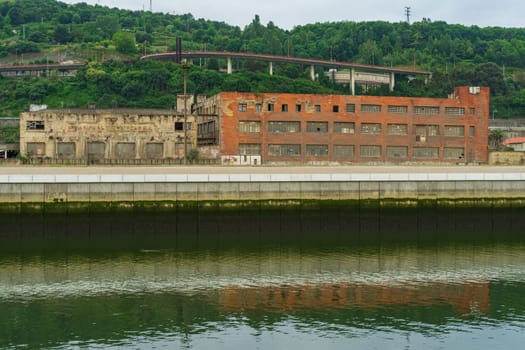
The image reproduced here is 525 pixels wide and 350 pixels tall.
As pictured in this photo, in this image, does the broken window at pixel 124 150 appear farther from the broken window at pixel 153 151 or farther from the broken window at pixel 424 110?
the broken window at pixel 424 110

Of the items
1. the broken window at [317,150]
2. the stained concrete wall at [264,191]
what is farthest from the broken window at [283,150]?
the stained concrete wall at [264,191]

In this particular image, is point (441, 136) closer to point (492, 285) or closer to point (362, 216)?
point (362, 216)

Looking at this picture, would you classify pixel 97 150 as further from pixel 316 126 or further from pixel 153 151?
pixel 316 126

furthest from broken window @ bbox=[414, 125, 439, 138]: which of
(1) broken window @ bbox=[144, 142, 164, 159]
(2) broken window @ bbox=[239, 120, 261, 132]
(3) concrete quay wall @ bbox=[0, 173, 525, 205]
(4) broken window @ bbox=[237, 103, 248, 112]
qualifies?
(3) concrete quay wall @ bbox=[0, 173, 525, 205]

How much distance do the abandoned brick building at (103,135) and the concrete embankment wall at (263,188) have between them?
49383 millimetres

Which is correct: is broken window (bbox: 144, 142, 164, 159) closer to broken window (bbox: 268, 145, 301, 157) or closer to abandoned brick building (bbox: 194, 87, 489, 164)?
abandoned brick building (bbox: 194, 87, 489, 164)

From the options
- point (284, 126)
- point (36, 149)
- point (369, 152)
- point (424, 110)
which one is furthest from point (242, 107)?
point (36, 149)

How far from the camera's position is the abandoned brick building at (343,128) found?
10094 centimetres

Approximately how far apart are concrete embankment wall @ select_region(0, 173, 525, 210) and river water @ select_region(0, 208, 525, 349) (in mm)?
1280

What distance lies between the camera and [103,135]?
3910 inches

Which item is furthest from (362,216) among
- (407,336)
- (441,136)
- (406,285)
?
(441,136)

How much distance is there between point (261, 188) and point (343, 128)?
55296 millimetres

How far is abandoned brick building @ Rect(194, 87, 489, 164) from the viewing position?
10094cm

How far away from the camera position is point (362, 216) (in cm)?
5275
